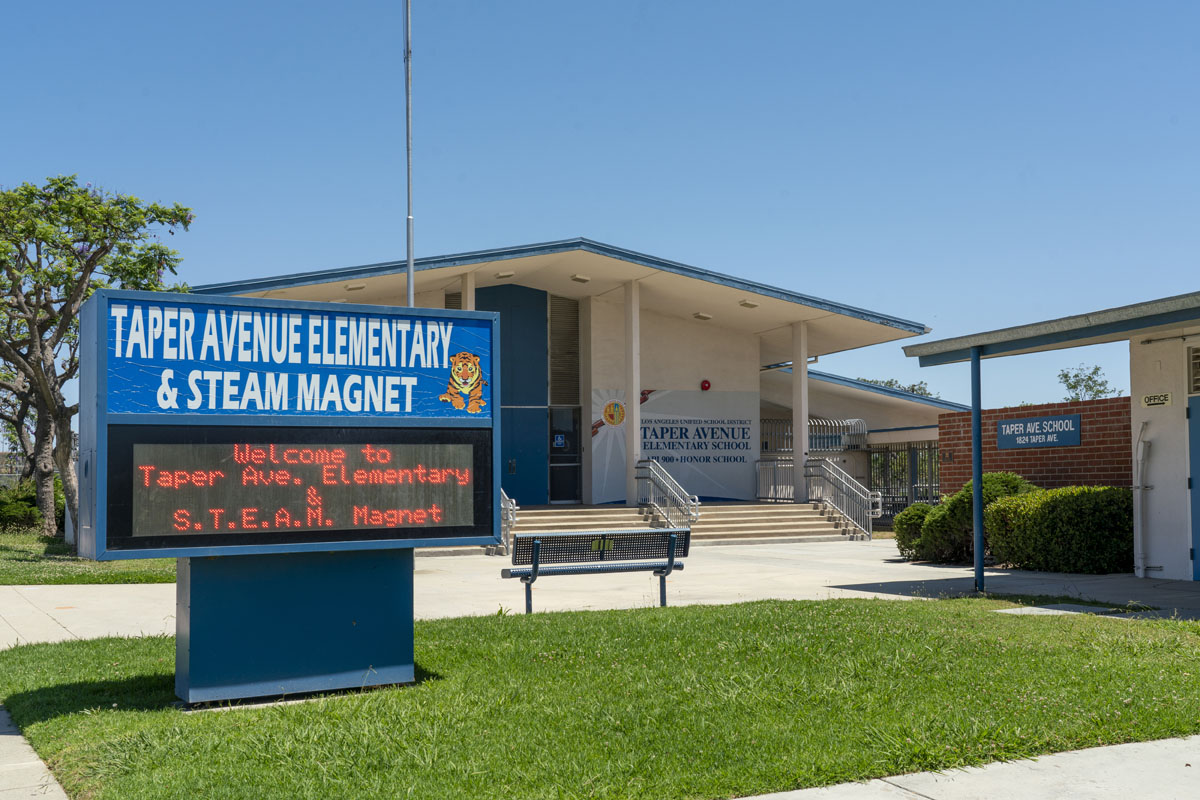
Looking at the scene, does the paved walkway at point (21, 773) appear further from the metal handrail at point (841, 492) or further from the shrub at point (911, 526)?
the metal handrail at point (841, 492)

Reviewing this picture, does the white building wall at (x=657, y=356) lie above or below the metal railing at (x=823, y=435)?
above

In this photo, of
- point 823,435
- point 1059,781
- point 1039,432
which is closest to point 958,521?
point 1039,432

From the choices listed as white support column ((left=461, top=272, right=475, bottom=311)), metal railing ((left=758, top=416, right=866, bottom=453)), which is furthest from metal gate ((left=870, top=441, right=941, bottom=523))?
white support column ((left=461, top=272, right=475, bottom=311))

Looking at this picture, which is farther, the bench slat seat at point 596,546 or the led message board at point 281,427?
the bench slat seat at point 596,546

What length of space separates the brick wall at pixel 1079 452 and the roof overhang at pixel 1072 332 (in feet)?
8.53

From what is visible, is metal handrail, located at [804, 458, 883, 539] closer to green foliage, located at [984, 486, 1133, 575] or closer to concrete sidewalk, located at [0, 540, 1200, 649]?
concrete sidewalk, located at [0, 540, 1200, 649]

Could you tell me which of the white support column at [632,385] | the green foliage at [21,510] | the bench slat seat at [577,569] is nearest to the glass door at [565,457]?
the white support column at [632,385]

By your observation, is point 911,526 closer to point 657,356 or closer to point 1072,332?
point 1072,332

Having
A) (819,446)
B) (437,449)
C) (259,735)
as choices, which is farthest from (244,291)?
(819,446)

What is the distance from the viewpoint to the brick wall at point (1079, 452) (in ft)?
53.5

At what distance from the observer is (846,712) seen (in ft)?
20.4

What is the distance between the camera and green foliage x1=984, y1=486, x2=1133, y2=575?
48.9 feet

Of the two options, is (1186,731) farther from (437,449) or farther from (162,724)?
(162,724)

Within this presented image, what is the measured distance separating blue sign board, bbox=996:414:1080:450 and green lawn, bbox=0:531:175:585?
1351 cm
